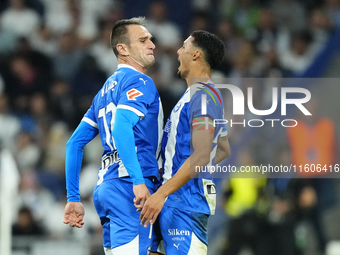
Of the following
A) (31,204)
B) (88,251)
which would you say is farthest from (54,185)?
(88,251)

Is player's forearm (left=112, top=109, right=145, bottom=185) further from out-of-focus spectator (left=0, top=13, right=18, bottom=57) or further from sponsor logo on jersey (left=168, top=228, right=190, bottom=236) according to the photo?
out-of-focus spectator (left=0, top=13, right=18, bottom=57)

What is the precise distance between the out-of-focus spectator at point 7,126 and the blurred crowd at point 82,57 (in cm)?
2

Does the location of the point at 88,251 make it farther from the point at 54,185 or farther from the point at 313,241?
the point at 313,241

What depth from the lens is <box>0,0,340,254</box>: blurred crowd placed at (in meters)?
8.11

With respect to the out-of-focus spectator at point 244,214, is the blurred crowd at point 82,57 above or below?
above

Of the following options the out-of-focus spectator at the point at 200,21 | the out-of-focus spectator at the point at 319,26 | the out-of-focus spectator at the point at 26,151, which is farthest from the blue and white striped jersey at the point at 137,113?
the out-of-focus spectator at the point at 319,26

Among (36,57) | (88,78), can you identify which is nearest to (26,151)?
(88,78)

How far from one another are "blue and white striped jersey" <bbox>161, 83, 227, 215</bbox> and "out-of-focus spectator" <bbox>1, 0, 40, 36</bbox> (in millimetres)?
6506

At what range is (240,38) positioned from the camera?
9.60 m

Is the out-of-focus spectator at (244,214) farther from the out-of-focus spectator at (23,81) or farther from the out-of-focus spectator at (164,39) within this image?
the out-of-focus spectator at (23,81)

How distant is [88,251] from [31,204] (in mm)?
1260

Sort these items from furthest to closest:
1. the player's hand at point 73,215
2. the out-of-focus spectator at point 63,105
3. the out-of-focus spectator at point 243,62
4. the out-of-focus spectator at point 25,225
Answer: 1. the out-of-focus spectator at point 243,62
2. the out-of-focus spectator at point 63,105
3. the out-of-focus spectator at point 25,225
4. the player's hand at point 73,215

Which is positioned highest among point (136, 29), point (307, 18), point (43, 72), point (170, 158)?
point (307, 18)

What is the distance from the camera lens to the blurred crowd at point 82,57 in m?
8.11
